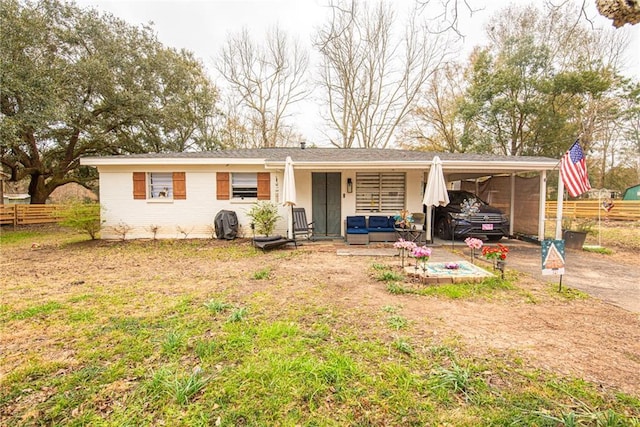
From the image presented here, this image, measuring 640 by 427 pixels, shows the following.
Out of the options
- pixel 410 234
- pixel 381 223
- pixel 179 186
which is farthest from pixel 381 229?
pixel 179 186

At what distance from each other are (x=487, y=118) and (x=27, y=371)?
20.3m

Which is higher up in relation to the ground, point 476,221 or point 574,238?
point 476,221

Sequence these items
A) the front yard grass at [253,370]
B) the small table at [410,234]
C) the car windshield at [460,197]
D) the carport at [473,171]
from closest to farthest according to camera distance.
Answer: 1. the front yard grass at [253,370]
2. the small table at [410,234]
3. the carport at [473,171]
4. the car windshield at [460,197]

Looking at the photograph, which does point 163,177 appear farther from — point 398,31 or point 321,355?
point 398,31

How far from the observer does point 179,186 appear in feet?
31.4

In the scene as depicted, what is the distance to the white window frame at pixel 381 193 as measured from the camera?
9703 millimetres

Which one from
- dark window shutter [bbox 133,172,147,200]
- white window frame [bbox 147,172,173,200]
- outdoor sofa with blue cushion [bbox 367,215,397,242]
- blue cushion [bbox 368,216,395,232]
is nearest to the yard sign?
outdoor sofa with blue cushion [bbox 367,215,397,242]

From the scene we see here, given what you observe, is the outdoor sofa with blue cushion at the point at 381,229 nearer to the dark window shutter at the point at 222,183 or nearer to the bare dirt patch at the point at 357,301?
the bare dirt patch at the point at 357,301

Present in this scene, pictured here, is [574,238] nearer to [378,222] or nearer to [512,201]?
[512,201]

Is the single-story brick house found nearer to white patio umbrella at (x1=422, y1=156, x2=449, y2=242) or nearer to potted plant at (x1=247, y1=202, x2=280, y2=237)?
potted plant at (x1=247, y1=202, x2=280, y2=237)

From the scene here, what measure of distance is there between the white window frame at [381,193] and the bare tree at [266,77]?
12931 mm

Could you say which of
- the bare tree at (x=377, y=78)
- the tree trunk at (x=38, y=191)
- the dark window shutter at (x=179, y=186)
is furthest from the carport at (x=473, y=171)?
the tree trunk at (x=38, y=191)

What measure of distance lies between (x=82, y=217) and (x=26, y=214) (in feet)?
28.5

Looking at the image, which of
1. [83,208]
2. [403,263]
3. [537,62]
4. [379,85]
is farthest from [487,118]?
[83,208]
